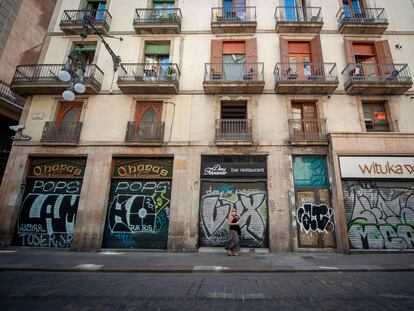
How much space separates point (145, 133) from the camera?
1045 centimetres

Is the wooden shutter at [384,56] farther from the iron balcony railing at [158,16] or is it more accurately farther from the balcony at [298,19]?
the iron balcony railing at [158,16]

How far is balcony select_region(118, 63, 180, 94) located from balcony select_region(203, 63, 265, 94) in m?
1.69

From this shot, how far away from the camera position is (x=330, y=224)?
9.11 metres

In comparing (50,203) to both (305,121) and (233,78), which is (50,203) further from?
(305,121)

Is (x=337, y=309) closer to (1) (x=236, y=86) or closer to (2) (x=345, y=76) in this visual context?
(1) (x=236, y=86)

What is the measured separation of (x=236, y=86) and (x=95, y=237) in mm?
9569

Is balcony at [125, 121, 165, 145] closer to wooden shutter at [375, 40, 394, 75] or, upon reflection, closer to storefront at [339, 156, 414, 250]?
storefront at [339, 156, 414, 250]

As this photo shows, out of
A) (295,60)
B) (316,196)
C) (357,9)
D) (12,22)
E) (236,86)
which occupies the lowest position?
(316,196)

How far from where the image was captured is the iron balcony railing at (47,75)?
10.7 meters

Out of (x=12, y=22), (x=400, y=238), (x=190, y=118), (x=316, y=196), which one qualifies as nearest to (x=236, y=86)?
(x=190, y=118)

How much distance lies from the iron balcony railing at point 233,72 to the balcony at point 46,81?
18.9 feet

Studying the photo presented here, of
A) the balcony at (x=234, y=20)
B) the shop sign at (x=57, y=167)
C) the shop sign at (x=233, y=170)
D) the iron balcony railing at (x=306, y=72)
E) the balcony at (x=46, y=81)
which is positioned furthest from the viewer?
the balcony at (x=234, y=20)

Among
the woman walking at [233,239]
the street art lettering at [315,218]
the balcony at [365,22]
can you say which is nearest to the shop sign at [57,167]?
the woman walking at [233,239]

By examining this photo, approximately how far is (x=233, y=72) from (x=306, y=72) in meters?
3.83
